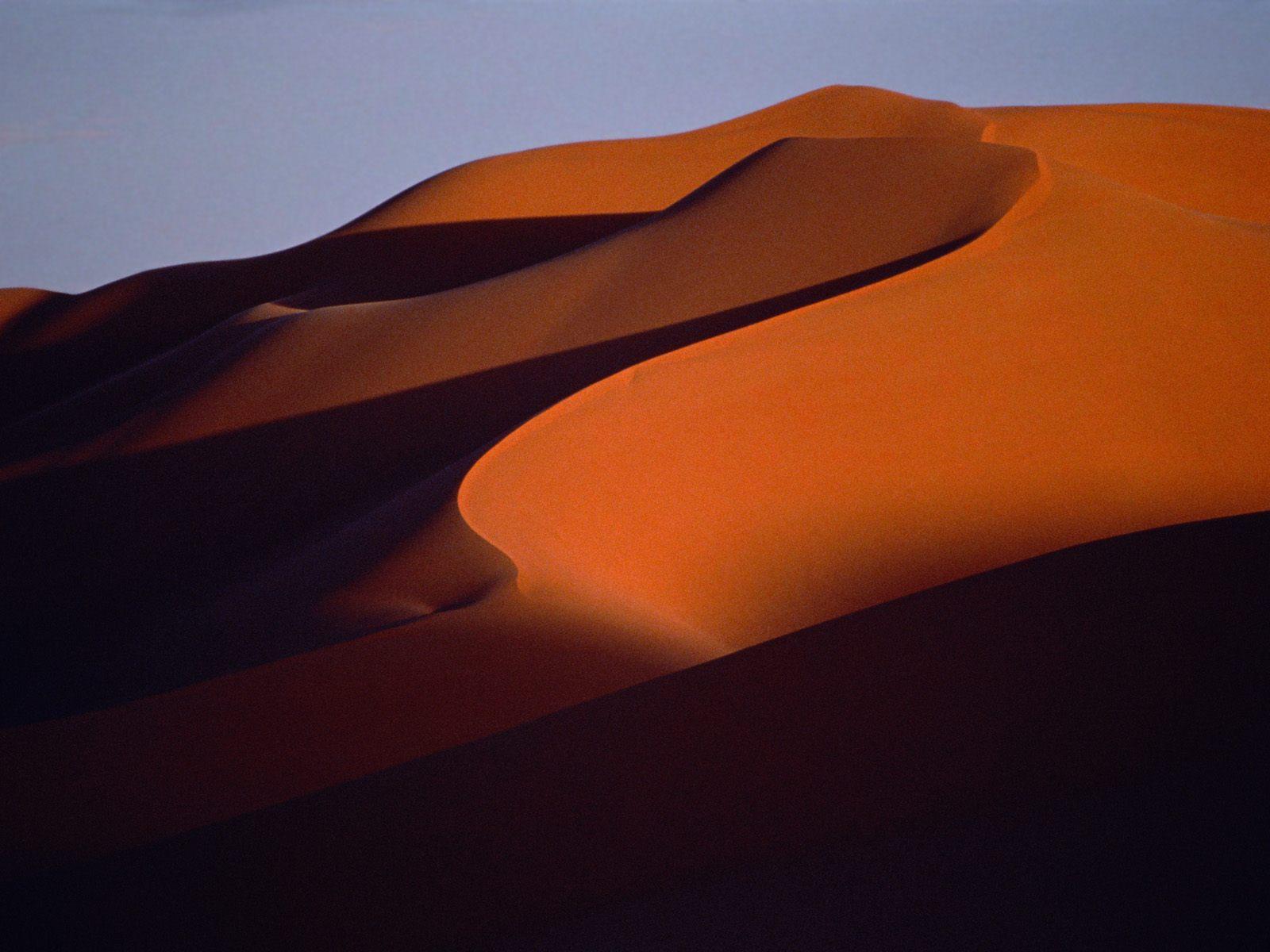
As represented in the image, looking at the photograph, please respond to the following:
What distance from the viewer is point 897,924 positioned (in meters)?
3.27

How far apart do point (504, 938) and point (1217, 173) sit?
23.0m

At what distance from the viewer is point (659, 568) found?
24.8 ft

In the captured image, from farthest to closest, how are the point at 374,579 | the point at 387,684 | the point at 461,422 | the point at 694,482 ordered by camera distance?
the point at 461,422, the point at 694,482, the point at 374,579, the point at 387,684

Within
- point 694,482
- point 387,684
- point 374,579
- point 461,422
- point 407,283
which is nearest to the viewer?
point 387,684

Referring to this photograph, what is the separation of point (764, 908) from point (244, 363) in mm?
12962

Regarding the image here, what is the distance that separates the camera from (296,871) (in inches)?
149

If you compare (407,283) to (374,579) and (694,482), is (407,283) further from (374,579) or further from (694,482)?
(374,579)

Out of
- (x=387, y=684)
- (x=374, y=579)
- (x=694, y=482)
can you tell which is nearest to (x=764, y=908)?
(x=387, y=684)

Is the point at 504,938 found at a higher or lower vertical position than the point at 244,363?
lower

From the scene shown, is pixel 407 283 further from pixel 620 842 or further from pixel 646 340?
pixel 620 842

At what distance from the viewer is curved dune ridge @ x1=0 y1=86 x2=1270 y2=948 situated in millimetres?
3840

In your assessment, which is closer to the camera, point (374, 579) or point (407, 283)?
point (374, 579)

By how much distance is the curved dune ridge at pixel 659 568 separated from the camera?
12.6 feet

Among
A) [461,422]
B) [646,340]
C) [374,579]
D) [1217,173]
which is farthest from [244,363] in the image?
[1217,173]
